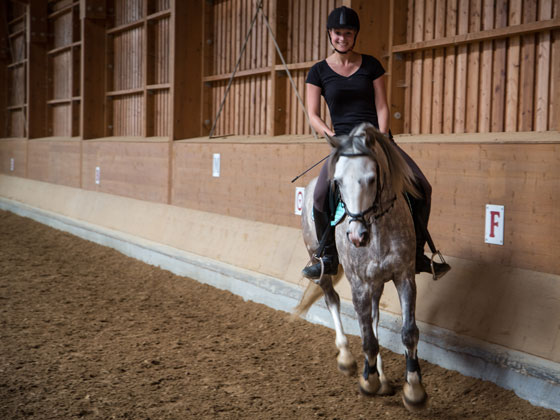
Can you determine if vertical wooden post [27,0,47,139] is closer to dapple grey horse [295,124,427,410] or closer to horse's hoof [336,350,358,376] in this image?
horse's hoof [336,350,358,376]

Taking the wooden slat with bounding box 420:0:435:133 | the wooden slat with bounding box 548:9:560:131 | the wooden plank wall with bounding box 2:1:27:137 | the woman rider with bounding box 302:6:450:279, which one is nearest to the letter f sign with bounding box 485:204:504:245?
the woman rider with bounding box 302:6:450:279

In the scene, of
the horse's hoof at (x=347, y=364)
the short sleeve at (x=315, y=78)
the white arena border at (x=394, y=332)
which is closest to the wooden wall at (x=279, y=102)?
the white arena border at (x=394, y=332)

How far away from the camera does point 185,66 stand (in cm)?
943

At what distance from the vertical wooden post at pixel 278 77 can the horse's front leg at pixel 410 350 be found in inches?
168

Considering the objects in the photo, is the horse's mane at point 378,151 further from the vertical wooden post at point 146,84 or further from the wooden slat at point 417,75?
the vertical wooden post at point 146,84

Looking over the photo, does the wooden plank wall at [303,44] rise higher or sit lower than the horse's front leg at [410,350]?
higher

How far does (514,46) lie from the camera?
523cm

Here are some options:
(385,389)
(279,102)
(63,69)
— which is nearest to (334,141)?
(385,389)

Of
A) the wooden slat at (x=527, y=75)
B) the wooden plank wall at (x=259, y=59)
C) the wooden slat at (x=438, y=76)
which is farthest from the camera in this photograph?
the wooden plank wall at (x=259, y=59)

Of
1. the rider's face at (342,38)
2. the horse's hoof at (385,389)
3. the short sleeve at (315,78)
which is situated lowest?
the horse's hoof at (385,389)

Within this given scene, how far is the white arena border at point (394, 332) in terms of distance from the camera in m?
3.76

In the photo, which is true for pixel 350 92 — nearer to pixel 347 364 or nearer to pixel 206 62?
pixel 347 364

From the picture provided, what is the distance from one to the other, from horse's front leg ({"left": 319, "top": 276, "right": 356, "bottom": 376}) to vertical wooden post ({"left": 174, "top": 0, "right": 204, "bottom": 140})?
5.01 metres

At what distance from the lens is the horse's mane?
340cm
